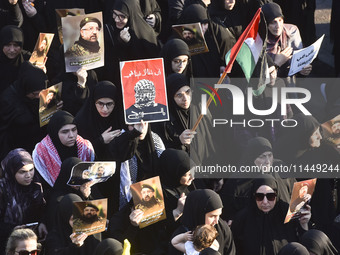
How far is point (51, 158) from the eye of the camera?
349 inches

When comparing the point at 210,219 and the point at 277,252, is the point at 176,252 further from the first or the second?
the point at 277,252

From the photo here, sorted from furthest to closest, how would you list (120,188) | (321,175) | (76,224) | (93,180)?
(321,175) → (120,188) → (93,180) → (76,224)

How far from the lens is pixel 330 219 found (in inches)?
366

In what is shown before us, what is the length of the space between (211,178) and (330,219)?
3.80ft

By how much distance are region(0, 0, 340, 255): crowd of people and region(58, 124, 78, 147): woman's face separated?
0.5 inches

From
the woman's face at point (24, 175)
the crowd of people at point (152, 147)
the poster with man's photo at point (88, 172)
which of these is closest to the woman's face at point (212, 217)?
the crowd of people at point (152, 147)

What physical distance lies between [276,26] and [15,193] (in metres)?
3.29

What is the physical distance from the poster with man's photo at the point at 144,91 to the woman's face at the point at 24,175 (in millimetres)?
911

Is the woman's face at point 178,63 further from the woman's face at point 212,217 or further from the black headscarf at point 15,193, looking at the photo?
the woman's face at point 212,217

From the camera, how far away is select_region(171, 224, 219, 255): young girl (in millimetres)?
→ 7500

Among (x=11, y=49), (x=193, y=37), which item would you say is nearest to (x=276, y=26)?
(x=193, y=37)

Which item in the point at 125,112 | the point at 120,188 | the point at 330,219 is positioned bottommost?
the point at 330,219

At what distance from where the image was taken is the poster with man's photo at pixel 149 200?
809 cm

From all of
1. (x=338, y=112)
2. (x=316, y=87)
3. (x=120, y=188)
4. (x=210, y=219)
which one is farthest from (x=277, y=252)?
(x=316, y=87)
